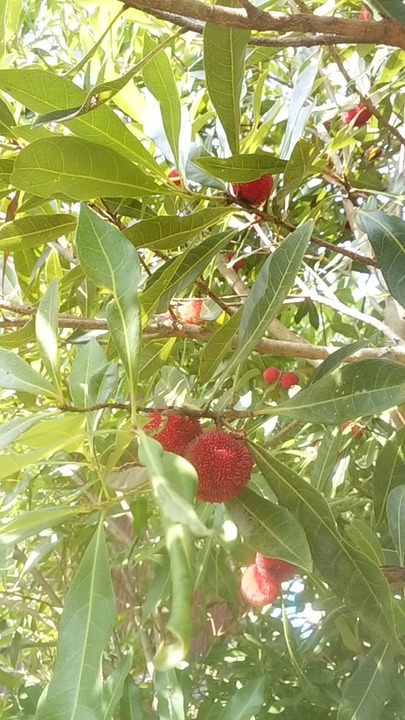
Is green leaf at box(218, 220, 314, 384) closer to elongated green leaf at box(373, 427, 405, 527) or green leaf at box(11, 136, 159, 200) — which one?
green leaf at box(11, 136, 159, 200)

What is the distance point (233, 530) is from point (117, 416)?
21cm

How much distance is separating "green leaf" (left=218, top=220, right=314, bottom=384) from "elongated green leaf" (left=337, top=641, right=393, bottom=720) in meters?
0.39

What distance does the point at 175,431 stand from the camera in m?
0.58

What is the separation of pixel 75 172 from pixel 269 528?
1.02 ft

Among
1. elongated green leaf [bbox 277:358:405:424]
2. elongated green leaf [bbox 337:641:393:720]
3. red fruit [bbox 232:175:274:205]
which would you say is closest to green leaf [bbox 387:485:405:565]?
elongated green leaf [bbox 337:641:393:720]

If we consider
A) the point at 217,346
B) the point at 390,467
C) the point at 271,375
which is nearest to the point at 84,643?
the point at 217,346

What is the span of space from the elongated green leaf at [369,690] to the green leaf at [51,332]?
1.52ft

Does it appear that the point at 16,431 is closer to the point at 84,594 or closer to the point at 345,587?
the point at 84,594

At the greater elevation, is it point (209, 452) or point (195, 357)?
point (209, 452)

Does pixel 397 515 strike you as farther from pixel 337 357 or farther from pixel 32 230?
pixel 32 230

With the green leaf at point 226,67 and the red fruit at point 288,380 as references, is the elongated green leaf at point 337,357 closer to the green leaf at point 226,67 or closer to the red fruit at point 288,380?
the green leaf at point 226,67

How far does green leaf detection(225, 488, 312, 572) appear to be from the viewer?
20.7 inches

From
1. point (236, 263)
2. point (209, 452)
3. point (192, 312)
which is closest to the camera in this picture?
point (209, 452)

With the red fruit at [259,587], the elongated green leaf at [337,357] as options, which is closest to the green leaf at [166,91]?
the elongated green leaf at [337,357]
